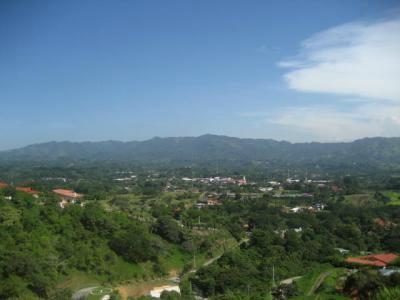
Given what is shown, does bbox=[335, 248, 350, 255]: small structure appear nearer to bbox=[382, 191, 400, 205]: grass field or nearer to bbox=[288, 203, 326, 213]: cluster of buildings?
bbox=[288, 203, 326, 213]: cluster of buildings

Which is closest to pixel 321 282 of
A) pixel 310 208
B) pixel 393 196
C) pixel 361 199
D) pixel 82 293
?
pixel 82 293

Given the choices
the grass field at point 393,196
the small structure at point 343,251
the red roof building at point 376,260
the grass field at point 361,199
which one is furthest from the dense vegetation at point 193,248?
the grass field at point 393,196

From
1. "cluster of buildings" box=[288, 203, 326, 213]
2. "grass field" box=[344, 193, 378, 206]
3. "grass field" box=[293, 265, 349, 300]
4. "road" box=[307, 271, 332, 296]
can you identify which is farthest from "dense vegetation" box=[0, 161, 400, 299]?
"grass field" box=[344, 193, 378, 206]

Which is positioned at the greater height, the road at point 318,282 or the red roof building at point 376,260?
the red roof building at point 376,260

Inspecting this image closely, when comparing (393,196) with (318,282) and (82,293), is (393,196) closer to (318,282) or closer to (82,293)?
(318,282)

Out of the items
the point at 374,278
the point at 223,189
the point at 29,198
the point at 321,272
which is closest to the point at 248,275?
the point at 321,272

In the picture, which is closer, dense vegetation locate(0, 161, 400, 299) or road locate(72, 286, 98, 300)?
road locate(72, 286, 98, 300)

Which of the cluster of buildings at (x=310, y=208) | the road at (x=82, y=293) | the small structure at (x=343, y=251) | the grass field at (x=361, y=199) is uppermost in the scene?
the grass field at (x=361, y=199)

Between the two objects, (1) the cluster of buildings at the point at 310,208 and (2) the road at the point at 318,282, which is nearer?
(2) the road at the point at 318,282

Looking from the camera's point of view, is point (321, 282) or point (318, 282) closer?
point (321, 282)

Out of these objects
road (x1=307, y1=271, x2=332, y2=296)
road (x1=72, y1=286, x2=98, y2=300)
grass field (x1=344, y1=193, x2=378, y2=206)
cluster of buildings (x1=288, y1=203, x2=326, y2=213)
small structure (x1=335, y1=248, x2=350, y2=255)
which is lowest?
small structure (x1=335, y1=248, x2=350, y2=255)

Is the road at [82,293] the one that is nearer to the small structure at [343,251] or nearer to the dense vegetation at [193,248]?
the dense vegetation at [193,248]

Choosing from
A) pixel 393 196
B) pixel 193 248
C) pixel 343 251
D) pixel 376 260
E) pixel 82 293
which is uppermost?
pixel 393 196
